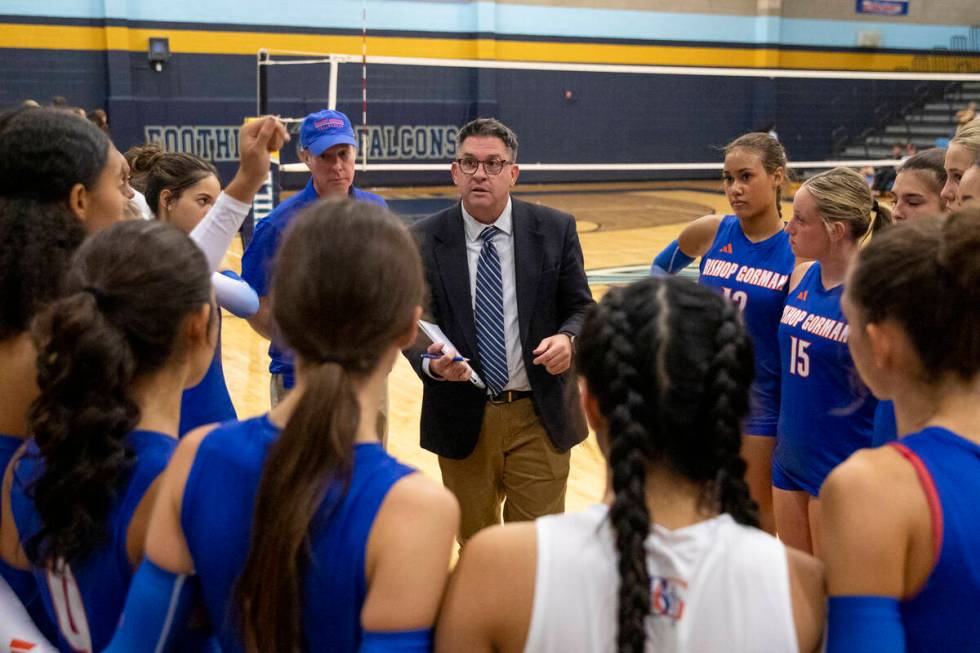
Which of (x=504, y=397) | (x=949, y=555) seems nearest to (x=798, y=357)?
(x=504, y=397)

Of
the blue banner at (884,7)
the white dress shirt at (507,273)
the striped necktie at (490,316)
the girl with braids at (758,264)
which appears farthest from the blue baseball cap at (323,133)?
the blue banner at (884,7)

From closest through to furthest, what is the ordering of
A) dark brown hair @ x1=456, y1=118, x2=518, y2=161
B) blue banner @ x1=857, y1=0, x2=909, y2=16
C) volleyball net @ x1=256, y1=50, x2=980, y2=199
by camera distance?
dark brown hair @ x1=456, y1=118, x2=518, y2=161 → volleyball net @ x1=256, y1=50, x2=980, y2=199 → blue banner @ x1=857, y1=0, x2=909, y2=16

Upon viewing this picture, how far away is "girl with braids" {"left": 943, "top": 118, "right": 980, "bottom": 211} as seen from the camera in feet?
11.4

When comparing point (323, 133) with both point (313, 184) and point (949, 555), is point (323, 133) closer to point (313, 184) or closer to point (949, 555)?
point (313, 184)

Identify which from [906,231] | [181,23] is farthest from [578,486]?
[181,23]

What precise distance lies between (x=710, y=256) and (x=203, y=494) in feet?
10.8

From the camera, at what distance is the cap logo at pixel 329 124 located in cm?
461

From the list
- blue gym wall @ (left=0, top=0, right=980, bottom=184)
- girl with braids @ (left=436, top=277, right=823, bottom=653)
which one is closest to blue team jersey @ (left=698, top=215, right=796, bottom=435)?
girl with braids @ (left=436, top=277, right=823, bottom=653)

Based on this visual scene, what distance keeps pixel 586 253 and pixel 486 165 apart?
29.9ft

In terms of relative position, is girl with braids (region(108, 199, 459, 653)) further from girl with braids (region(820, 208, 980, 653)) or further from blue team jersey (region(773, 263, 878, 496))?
blue team jersey (region(773, 263, 878, 496))

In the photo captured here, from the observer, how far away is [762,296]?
13.4 feet

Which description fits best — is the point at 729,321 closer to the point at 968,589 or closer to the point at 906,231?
the point at 906,231

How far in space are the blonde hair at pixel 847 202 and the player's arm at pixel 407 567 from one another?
2647 mm

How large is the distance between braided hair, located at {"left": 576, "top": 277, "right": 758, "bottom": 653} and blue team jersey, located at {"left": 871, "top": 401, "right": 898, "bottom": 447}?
1439 millimetres
